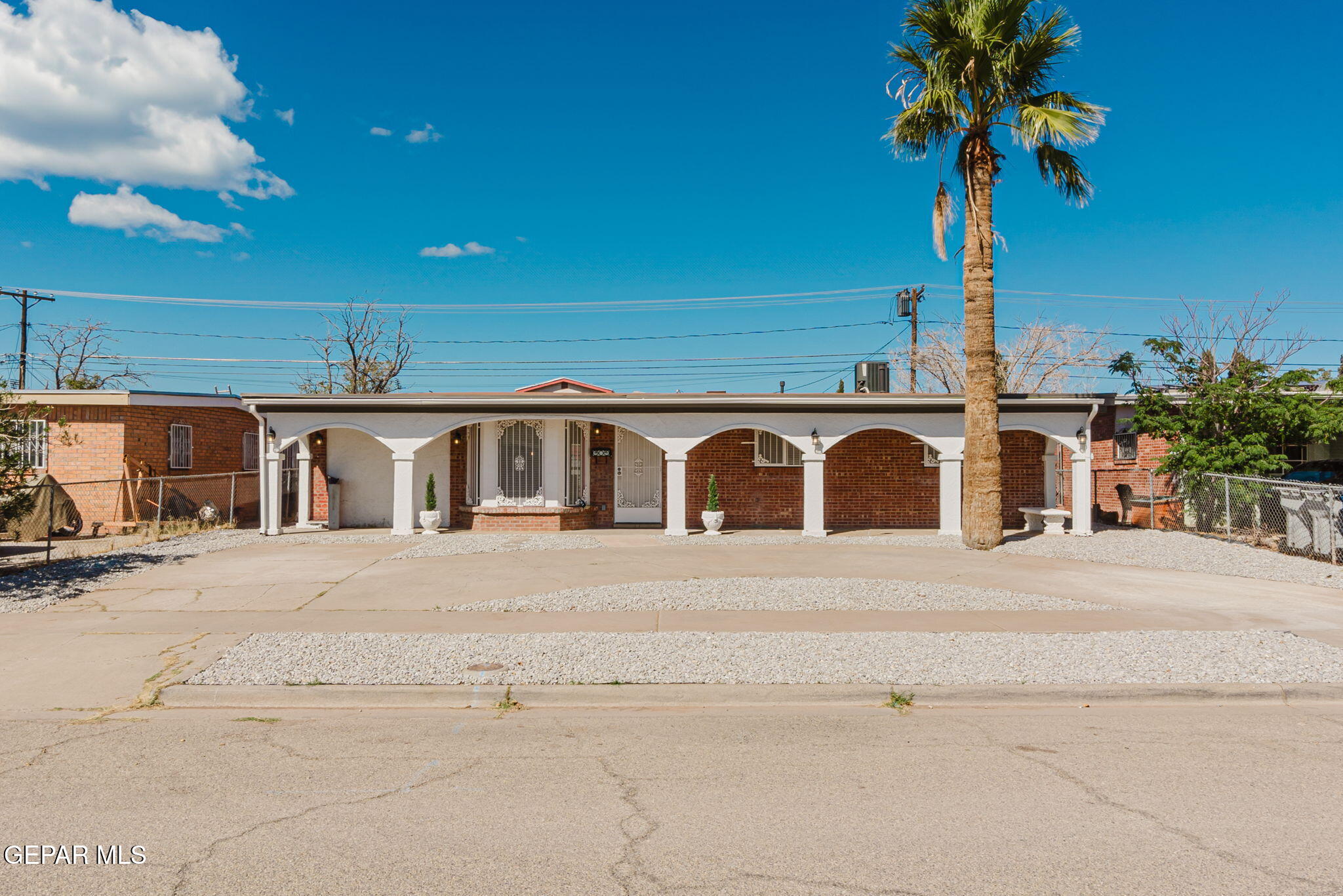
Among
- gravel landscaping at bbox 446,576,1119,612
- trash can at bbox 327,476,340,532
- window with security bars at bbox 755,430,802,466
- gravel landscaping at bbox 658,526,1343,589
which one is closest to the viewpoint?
gravel landscaping at bbox 446,576,1119,612

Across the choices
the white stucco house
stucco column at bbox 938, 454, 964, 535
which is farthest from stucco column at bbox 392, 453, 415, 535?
stucco column at bbox 938, 454, 964, 535

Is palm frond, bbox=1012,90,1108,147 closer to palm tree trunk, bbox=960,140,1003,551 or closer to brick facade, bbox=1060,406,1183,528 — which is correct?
palm tree trunk, bbox=960,140,1003,551

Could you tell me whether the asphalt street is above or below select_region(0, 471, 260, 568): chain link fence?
below

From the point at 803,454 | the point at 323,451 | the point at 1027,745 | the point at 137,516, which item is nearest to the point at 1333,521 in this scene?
the point at 803,454

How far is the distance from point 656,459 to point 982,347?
805cm

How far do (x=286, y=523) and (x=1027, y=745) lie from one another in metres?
18.8

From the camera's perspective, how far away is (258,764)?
4875mm

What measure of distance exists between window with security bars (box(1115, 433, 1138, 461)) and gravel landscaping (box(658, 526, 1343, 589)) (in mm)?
2669

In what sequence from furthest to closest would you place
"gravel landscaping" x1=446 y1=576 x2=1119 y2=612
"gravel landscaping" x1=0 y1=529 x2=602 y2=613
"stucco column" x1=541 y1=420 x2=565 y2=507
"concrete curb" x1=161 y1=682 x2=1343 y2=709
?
"stucco column" x1=541 y1=420 x2=565 y2=507 < "gravel landscaping" x1=0 y1=529 x2=602 y2=613 < "gravel landscaping" x1=446 y1=576 x2=1119 y2=612 < "concrete curb" x1=161 y1=682 x2=1343 y2=709

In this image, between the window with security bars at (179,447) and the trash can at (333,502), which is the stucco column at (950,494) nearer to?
the trash can at (333,502)

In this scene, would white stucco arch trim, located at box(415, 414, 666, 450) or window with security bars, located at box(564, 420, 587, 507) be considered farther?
window with security bars, located at box(564, 420, 587, 507)

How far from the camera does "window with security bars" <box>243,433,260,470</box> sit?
22922mm

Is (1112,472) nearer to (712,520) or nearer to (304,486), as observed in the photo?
(712,520)

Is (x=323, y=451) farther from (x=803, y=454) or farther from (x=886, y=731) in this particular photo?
(x=886, y=731)
